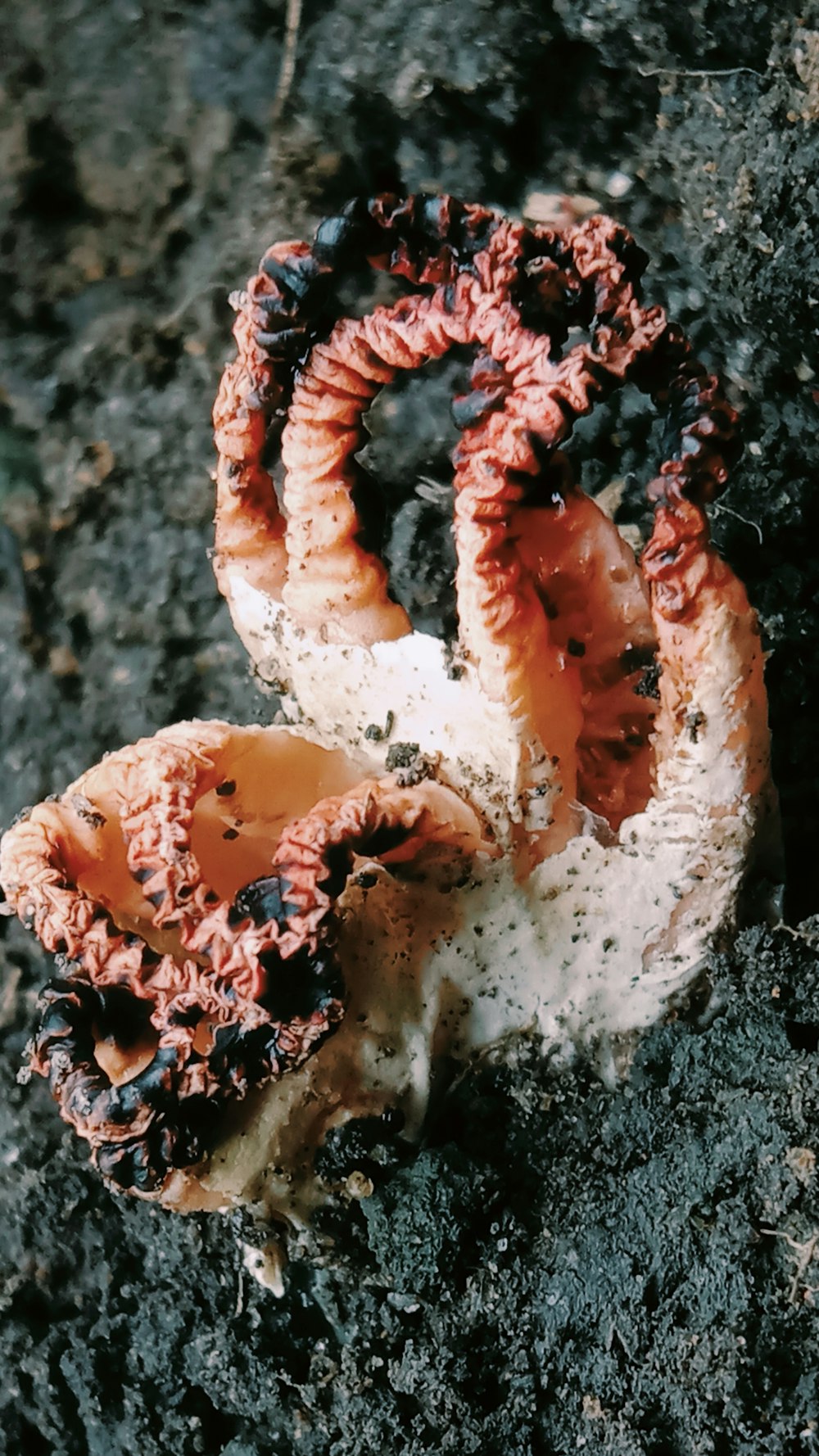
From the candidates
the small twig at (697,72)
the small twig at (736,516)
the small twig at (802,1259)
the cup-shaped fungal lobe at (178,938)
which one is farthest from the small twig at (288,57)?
the small twig at (802,1259)

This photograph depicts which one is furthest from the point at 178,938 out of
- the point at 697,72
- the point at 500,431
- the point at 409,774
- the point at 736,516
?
the point at 697,72

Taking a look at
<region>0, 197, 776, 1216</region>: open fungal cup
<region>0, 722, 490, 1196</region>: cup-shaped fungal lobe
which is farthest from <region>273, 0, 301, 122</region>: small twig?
<region>0, 722, 490, 1196</region>: cup-shaped fungal lobe

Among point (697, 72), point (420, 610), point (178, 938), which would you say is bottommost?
point (420, 610)

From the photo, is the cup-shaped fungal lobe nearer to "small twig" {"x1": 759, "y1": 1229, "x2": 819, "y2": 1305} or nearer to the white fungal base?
the white fungal base

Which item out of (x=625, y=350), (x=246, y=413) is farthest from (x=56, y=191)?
(x=625, y=350)

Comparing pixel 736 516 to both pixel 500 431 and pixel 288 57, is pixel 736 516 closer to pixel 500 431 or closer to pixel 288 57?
pixel 500 431

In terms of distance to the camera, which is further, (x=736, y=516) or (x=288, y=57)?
(x=288, y=57)

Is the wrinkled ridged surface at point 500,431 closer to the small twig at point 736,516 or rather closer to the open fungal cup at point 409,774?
the open fungal cup at point 409,774
